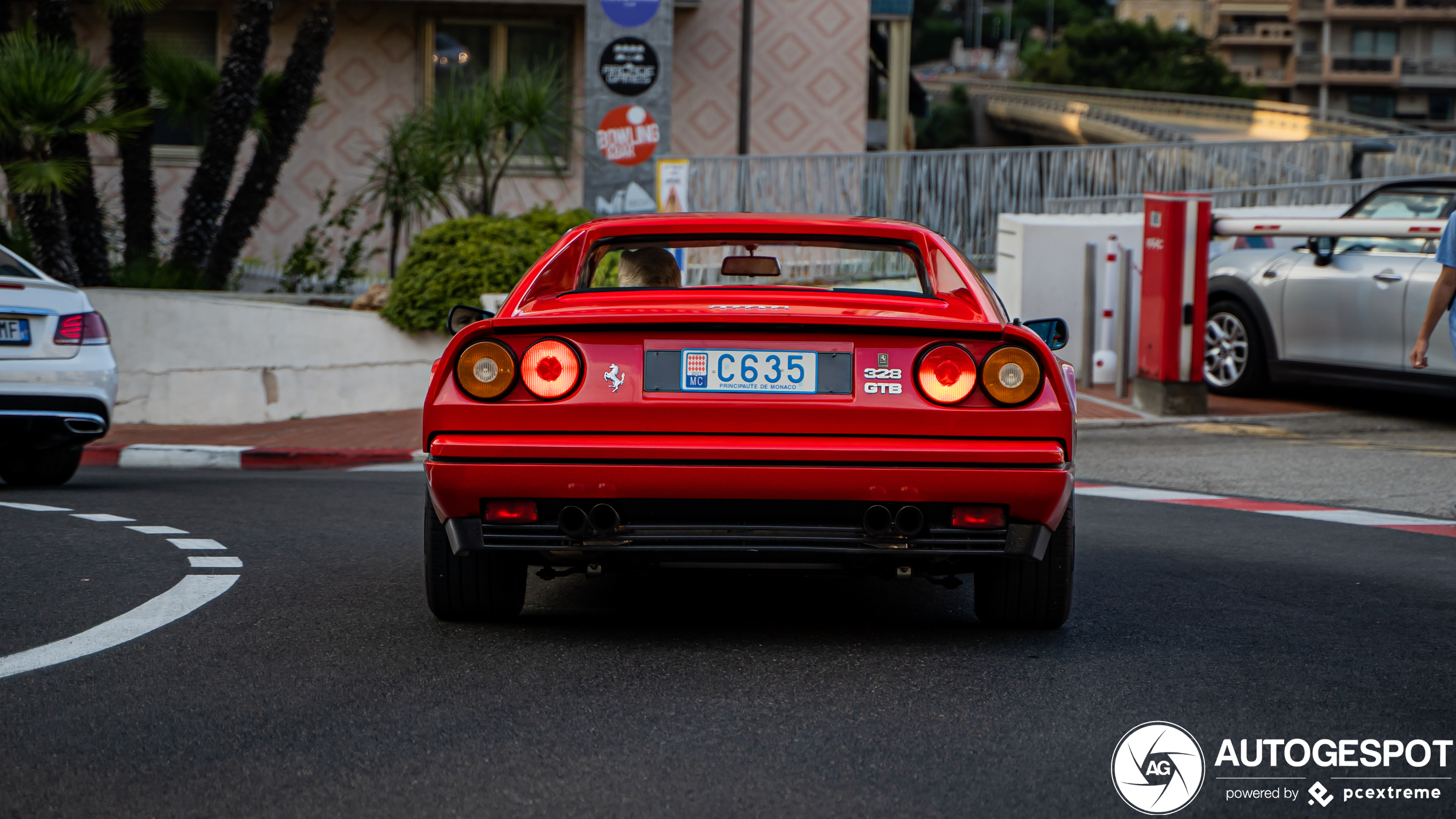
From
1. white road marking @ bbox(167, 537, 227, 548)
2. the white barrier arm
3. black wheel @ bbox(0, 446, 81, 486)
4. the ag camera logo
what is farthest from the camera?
the white barrier arm

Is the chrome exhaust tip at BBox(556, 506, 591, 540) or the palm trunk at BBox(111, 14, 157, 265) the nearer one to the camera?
the chrome exhaust tip at BBox(556, 506, 591, 540)

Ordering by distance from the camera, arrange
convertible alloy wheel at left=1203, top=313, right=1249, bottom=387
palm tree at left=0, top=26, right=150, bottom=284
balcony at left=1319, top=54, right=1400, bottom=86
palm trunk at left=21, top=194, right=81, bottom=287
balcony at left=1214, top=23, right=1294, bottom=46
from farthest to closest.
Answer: balcony at left=1214, top=23, right=1294, bottom=46, balcony at left=1319, top=54, right=1400, bottom=86, palm trunk at left=21, top=194, right=81, bottom=287, palm tree at left=0, top=26, right=150, bottom=284, convertible alloy wheel at left=1203, top=313, right=1249, bottom=387

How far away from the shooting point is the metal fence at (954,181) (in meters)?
16.7

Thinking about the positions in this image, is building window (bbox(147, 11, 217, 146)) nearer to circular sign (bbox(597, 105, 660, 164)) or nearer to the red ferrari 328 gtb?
circular sign (bbox(597, 105, 660, 164))

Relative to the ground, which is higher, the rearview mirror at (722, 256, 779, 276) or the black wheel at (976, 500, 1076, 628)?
the rearview mirror at (722, 256, 779, 276)

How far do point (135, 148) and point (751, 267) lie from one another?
39.5 ft

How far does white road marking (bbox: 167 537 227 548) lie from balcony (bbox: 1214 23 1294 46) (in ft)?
393

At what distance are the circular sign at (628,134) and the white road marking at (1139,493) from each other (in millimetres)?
9541

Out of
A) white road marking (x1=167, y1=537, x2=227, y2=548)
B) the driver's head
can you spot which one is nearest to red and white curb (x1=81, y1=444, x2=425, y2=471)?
white road marking (x1=167, y1=537, x2=227, y2=548)

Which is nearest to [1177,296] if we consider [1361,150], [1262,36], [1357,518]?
[1357,518]

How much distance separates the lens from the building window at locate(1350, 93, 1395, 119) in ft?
336

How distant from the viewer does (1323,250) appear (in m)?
12.0

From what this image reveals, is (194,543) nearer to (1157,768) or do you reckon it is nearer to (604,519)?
(604,519)

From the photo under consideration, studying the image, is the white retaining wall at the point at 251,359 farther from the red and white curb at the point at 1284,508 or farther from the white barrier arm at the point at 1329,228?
the red and white curb at the point at 1284,508
